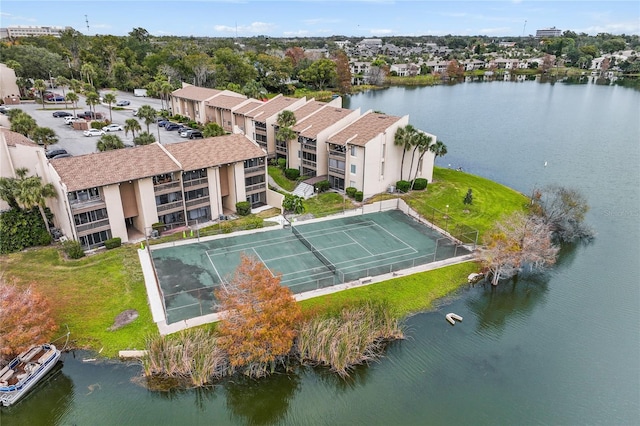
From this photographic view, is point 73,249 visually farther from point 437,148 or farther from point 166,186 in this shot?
point 437,148

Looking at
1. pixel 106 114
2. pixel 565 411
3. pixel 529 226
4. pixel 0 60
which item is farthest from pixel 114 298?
pixel 0 60

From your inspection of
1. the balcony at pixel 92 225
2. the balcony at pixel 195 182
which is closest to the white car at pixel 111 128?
the balcony at pixel 195 182

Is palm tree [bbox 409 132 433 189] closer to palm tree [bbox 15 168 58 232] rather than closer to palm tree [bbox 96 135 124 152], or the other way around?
palm tree [bbox 96 135 124 152]

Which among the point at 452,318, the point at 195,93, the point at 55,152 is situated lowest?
the point at 452,318

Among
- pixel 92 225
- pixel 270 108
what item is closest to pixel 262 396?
pixel 92 225

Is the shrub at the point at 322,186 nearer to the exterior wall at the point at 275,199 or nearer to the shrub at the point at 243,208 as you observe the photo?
the exterior wall at the point at 275,199

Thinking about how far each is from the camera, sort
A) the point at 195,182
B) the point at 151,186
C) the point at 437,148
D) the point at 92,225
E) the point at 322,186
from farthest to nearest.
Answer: the point at 322,186 → the point at 437,148 → the point at 195,182 → the point at 151,186 → the point at 92,225
